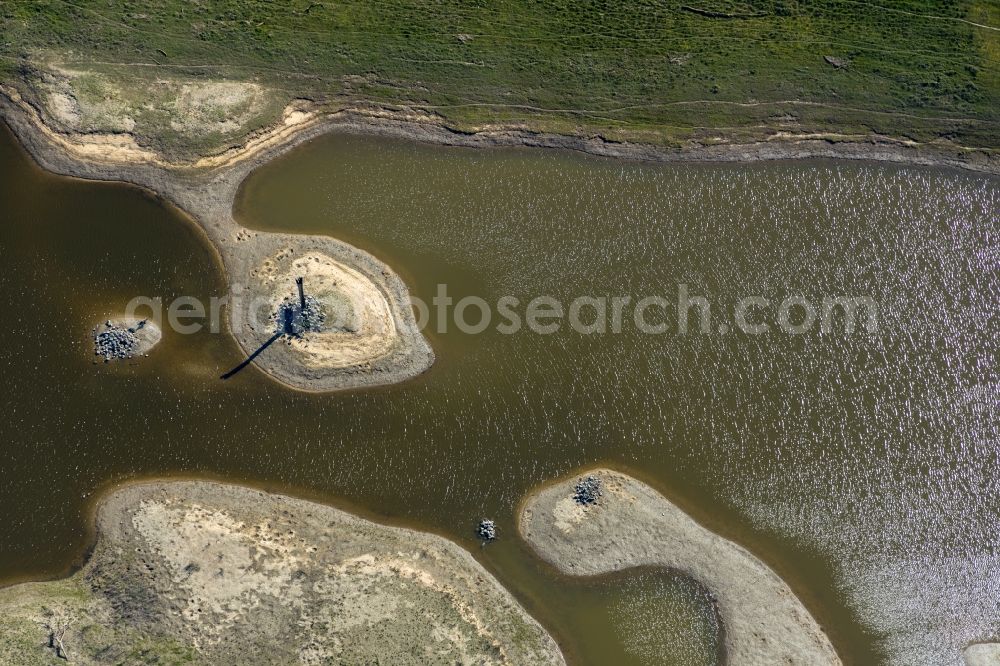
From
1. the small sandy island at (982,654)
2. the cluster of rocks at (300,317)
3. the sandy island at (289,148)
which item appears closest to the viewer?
the small sandy island at (982,654)

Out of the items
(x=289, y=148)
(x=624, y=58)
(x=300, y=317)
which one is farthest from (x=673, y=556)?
(x=289, y=148)

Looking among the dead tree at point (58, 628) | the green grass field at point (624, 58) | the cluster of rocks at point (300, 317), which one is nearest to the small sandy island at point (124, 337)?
the cluster of rocks at point (300, 317)

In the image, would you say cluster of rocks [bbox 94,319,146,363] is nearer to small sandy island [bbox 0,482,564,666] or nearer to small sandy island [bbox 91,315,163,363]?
small sandy island [bbox 91,315,163,363]

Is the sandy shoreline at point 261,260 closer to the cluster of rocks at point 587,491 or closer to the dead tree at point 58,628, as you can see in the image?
the cluster of rocks at point 587,491

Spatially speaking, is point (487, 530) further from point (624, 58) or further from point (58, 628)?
point (624, 58)

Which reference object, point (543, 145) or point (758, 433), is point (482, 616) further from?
point (543, 145)

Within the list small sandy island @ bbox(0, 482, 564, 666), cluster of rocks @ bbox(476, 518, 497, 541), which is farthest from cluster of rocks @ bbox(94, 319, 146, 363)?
cluster of rocks @ bbox(476, 518, 497, 541)
